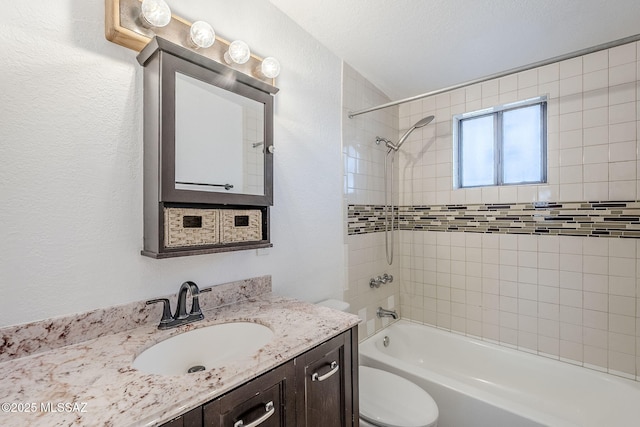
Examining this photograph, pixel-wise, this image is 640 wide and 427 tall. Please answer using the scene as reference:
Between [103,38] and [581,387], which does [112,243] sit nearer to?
[103,38]

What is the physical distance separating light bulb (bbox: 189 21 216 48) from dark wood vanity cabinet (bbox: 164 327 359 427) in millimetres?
1234

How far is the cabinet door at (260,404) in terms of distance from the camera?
0.73m

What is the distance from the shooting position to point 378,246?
94.8 inches

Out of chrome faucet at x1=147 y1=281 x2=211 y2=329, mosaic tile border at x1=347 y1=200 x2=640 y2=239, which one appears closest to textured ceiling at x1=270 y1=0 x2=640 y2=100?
mosaic tile border at x1=347 y1=200 x2=640 y2=239

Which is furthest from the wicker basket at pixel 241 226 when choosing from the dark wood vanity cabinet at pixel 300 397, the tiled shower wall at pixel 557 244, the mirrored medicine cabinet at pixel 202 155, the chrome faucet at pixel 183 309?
the tiled shower wall at pixel 557 244

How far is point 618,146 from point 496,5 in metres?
1.17

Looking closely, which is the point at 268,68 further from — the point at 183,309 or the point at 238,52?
the point at 183,309

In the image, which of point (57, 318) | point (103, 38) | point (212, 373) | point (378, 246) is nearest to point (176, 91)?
point (103, 38)

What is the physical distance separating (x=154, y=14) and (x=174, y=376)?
3.91 feet

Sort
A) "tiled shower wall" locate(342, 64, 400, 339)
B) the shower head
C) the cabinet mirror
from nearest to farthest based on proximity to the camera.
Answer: the cabinet mirror
"tiled shower wall" locate(342, 64, 400, 339)
the shower head

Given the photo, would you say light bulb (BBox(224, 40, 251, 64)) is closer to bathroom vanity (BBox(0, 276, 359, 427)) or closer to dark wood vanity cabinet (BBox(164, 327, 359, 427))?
bathroom vanity (BBox(0, 276, 359, 427))

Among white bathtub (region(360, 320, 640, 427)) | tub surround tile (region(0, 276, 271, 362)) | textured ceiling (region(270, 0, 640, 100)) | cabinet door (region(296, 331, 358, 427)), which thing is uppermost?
textured ceiling (region(270, 0, 640, 100))

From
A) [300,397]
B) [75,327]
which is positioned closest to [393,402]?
[300,397]

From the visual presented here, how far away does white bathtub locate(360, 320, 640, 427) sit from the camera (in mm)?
1555
